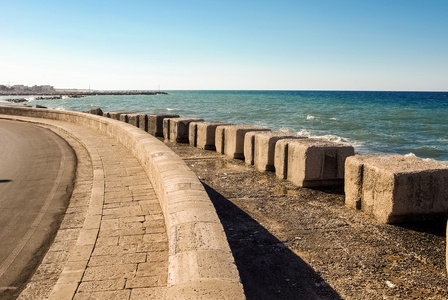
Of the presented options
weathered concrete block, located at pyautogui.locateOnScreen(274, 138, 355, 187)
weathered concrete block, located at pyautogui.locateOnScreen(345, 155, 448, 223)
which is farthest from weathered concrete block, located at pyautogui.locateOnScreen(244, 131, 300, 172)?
weathered concrete block, located at pyautogui.locateOnScreen(345, 155, 448, 223)

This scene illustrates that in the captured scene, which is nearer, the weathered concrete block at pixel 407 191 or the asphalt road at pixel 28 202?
the asphalt road at pixel 28 202

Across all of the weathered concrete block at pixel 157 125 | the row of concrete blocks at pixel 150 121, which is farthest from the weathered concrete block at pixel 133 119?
the weathered concrete block at pixel 157 125

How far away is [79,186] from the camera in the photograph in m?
6.78

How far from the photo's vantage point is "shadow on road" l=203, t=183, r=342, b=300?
3338mm

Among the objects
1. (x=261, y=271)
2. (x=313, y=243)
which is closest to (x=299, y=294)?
(x=261, y=271)

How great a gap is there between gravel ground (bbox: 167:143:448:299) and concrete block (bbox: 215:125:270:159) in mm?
2626

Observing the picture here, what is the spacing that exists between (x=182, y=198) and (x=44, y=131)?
1352 cm

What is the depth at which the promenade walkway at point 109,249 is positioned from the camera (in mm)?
3154

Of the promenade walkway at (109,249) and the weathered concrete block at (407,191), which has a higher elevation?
the weathered concrete block at (407,191)

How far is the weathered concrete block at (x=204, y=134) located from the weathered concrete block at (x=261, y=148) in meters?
2.05

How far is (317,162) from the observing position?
6277 mm

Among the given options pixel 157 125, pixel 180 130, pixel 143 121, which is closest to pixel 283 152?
pixel 180 130

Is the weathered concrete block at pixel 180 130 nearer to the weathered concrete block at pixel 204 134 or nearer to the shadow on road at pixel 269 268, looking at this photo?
the weathered concrete block at pixel 204 134

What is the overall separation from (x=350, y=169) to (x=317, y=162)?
2.94 ft
